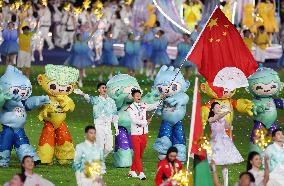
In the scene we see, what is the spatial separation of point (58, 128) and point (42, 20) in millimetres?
31294

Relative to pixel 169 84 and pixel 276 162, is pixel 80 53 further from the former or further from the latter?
pixel 276 162

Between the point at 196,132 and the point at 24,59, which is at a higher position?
the point at 196,132

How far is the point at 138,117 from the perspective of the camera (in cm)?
2483

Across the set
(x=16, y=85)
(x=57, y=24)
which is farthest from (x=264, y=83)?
(x=57, y=24)

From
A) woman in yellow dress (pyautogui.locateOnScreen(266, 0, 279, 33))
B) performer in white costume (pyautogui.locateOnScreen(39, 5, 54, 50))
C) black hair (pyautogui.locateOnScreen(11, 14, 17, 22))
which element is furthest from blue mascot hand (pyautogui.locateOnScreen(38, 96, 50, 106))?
performer in white costume (pyautogui.locateOnScreen(39, 5, 54, 50))

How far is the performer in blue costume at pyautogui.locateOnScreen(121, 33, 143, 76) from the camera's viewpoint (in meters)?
43.1

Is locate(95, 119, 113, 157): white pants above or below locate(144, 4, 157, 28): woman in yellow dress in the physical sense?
below

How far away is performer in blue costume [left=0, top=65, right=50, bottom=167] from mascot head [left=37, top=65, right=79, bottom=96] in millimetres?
Answer: 393

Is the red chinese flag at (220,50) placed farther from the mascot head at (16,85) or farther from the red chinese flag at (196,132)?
the red chinese flag at (196,132)

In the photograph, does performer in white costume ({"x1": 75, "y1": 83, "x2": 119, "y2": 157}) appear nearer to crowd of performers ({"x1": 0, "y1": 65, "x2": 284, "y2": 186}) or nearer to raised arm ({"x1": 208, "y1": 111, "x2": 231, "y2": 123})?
crowd of performers ({"x1": 0, "y1": 65, "x2": 284, "y2": 186})

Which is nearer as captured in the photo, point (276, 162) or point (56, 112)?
point (276, 162)

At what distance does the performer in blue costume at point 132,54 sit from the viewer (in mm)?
43125

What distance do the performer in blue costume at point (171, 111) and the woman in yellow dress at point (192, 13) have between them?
993 inches

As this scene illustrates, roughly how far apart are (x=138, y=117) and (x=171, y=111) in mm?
1754
